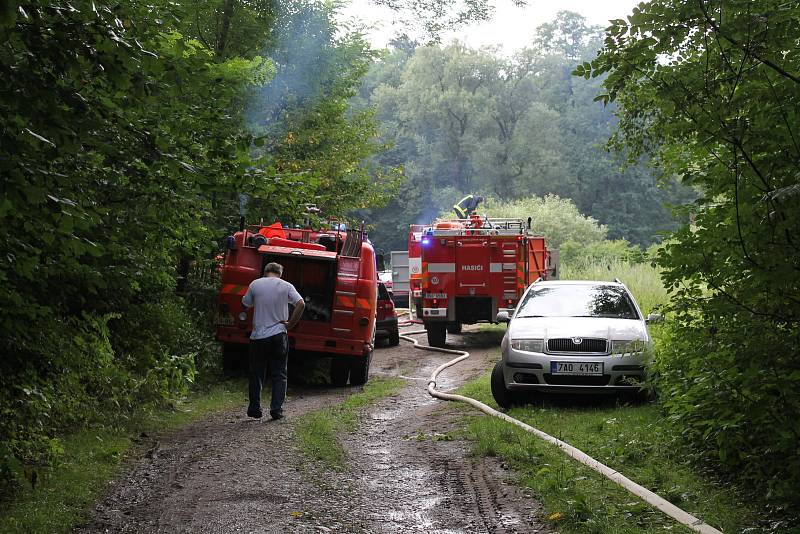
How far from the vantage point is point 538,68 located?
8019 cm

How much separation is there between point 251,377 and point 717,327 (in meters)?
6.18

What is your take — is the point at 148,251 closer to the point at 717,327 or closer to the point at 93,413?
the point at 93,413

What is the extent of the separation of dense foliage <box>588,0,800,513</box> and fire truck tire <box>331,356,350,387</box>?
849 cm

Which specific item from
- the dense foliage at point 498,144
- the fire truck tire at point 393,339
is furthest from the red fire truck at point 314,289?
the dense foliage at point 498,144

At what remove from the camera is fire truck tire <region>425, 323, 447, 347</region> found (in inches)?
867

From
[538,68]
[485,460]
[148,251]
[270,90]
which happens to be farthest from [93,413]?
[538,68]

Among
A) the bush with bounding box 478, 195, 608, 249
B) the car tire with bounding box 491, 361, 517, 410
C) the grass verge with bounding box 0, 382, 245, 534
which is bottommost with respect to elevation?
the grass verge with bounding box 0, 382, 245, 534

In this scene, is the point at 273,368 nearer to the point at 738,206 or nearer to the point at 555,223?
the point at 738,206

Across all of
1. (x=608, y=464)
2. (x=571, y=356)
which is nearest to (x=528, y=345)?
(x=571, y=356)

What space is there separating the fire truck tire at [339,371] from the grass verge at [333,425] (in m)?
0.40

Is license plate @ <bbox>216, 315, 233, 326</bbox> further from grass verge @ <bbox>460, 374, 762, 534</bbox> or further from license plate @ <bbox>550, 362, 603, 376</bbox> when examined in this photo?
license plate @ <bbox>550, 362, 603, 376</bbox>

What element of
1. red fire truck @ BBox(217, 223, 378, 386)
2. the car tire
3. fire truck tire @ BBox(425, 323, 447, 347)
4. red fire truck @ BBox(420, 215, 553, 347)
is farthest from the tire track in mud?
fire truck tire @ BBox(425, 323, 447, 347)

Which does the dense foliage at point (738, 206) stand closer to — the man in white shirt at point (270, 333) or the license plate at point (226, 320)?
the man in white shirt at point (270, 333)

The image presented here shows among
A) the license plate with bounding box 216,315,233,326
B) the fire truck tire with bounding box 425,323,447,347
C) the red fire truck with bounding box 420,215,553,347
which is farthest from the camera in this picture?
the fire truck tire with bounding box 425,323,447,347
